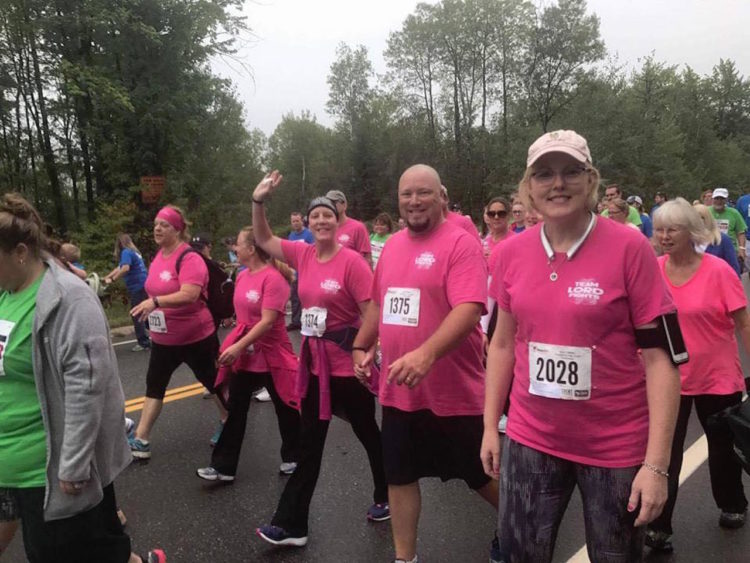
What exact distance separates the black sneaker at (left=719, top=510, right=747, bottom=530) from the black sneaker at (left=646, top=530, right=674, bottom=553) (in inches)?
18.5

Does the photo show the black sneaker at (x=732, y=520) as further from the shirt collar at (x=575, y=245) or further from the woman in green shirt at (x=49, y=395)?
the woman in green shirt at (x=49, y=395)

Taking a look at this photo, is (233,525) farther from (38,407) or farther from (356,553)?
(38,407)

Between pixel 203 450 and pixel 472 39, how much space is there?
3980 centimetres

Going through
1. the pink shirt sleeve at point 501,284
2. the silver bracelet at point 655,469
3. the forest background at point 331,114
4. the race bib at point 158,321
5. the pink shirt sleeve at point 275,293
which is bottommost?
the silver bracelet at point 655,469

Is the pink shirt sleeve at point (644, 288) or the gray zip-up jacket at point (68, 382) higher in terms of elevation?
the pink shirt sleeve at point (644, 288)

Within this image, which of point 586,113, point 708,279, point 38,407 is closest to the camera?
point 38,407

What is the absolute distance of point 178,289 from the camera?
4348mm

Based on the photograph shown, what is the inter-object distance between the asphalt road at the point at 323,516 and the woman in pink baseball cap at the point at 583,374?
4.49 feet

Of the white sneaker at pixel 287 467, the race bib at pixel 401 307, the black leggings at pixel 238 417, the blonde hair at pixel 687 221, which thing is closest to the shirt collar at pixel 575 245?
the race bib at pixel 401 307

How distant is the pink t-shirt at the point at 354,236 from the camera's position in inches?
272

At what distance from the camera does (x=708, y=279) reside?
298 centimetres

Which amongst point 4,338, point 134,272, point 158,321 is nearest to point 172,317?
point 158,321

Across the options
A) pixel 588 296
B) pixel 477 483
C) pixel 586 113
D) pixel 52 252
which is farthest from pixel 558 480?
pixel 586 113

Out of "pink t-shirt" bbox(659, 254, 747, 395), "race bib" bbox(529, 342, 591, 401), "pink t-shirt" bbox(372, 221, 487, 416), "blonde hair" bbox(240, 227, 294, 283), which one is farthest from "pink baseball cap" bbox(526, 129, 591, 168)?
"blonde hair" bbox(240, 227, 294, 283)
